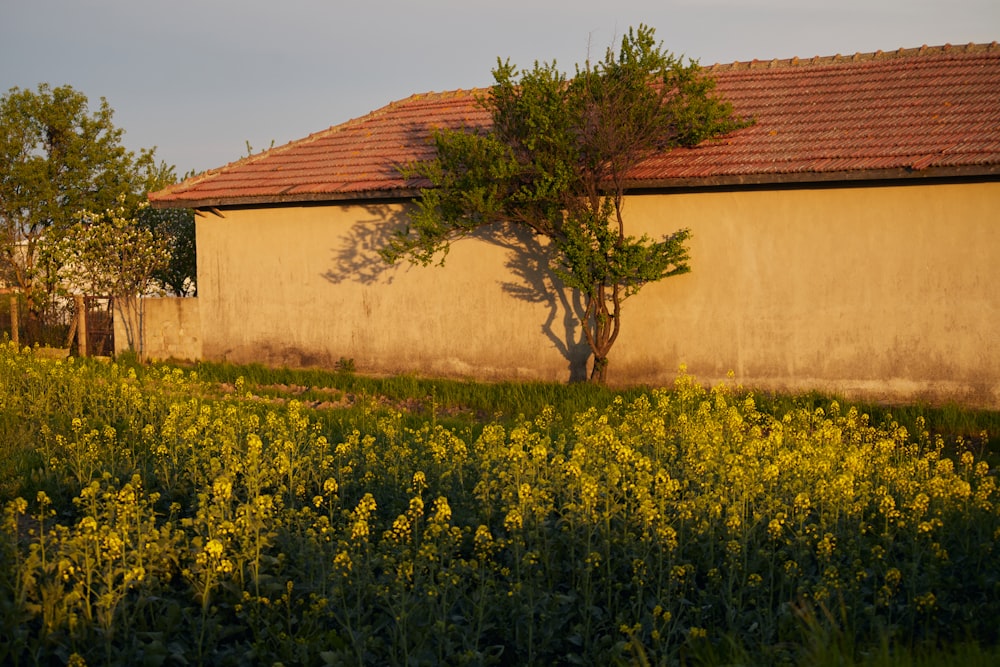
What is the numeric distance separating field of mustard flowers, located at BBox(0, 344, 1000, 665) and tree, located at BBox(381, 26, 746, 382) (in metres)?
6.28

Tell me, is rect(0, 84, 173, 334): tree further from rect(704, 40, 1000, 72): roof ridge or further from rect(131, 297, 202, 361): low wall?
rect(704, 40, 1000, 72): roof ridge

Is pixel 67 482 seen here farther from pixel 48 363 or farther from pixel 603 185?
pixel 603 185

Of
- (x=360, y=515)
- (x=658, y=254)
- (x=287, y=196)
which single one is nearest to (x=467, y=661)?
(x=360, y=515)

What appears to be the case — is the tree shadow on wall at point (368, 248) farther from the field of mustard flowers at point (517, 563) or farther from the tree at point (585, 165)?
the field of mustard flowers at point (517, 563)

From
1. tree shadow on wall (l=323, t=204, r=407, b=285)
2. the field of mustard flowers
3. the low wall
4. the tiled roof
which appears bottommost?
the field of mustard flowers

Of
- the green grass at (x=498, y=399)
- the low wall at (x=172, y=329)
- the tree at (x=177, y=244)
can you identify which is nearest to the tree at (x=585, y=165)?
the green grass at (x=498, y=399)

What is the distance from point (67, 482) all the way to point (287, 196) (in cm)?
939

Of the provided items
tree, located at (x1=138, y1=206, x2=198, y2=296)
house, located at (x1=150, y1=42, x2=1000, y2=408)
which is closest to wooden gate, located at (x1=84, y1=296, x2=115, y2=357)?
house, located at (x1=150, y1=42, x2=1000, y2=408)

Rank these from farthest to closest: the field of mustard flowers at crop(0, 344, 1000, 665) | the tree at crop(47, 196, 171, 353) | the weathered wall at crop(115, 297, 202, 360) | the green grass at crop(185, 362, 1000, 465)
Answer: the tree at crop(47, 196, 171, 353) → the weathered wall at crop(115, 297, 202, 360) → the green grass at crop(185, 362, 1000, 465) → the field of mustard flowers at crop(0, 344, 1000, 665)

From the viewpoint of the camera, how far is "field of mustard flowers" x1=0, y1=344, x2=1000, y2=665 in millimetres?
5031

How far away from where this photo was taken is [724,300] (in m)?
13.9

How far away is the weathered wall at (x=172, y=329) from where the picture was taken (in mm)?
18125

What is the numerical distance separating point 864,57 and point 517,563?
1339cm

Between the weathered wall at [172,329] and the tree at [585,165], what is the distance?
528 centimetres
